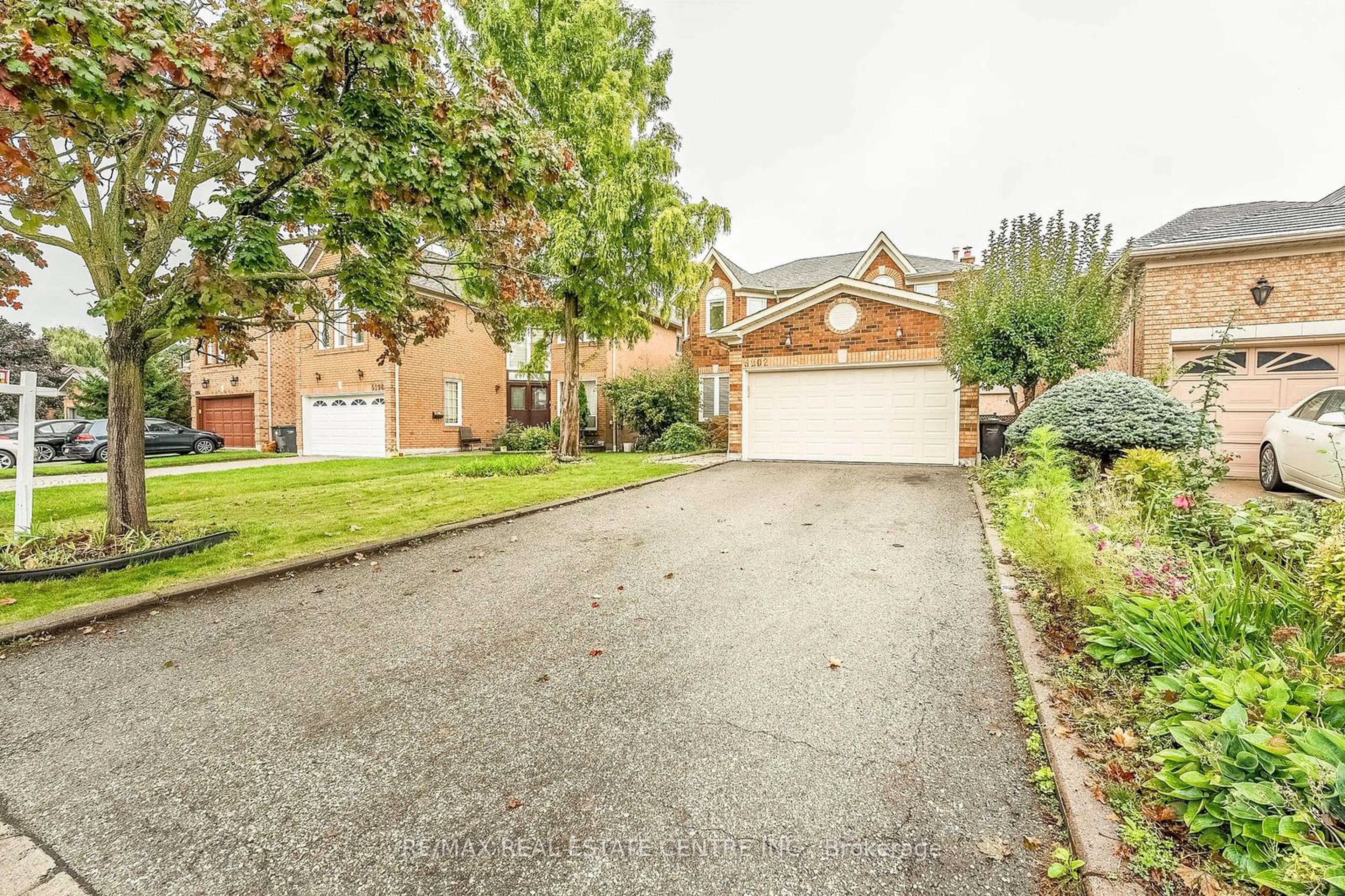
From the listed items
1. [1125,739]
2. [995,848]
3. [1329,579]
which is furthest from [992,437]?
[995,848]

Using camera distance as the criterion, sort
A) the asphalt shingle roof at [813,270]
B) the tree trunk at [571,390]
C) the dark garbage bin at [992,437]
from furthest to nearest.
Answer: the asphalt shingle roof at [813,270] < the tree trunk at [571,390] < the dark garbage bin at [992,437]

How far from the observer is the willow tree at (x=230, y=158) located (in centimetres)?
323

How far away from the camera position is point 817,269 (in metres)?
22.6

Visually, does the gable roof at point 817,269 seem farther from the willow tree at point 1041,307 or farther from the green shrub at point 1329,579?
the green shrub at point 1329,579

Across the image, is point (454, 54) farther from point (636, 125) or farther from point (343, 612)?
point (636, 125)

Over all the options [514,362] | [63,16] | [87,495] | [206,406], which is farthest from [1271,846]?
[206,406]

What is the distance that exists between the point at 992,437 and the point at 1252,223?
5.47 metres

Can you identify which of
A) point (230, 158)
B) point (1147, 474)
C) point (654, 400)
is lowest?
point (1147, 474)

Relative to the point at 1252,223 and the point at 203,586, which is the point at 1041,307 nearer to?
the point at 1252,223

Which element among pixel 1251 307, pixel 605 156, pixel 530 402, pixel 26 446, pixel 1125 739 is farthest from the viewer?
pixel 530 402

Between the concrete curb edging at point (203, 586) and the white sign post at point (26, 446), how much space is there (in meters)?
2.21

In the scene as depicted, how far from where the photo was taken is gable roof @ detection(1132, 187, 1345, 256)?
9031mm

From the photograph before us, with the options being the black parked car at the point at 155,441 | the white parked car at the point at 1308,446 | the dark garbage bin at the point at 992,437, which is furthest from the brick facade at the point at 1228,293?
the black parked car at the point at 155,441

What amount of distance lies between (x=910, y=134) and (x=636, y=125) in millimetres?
7585
